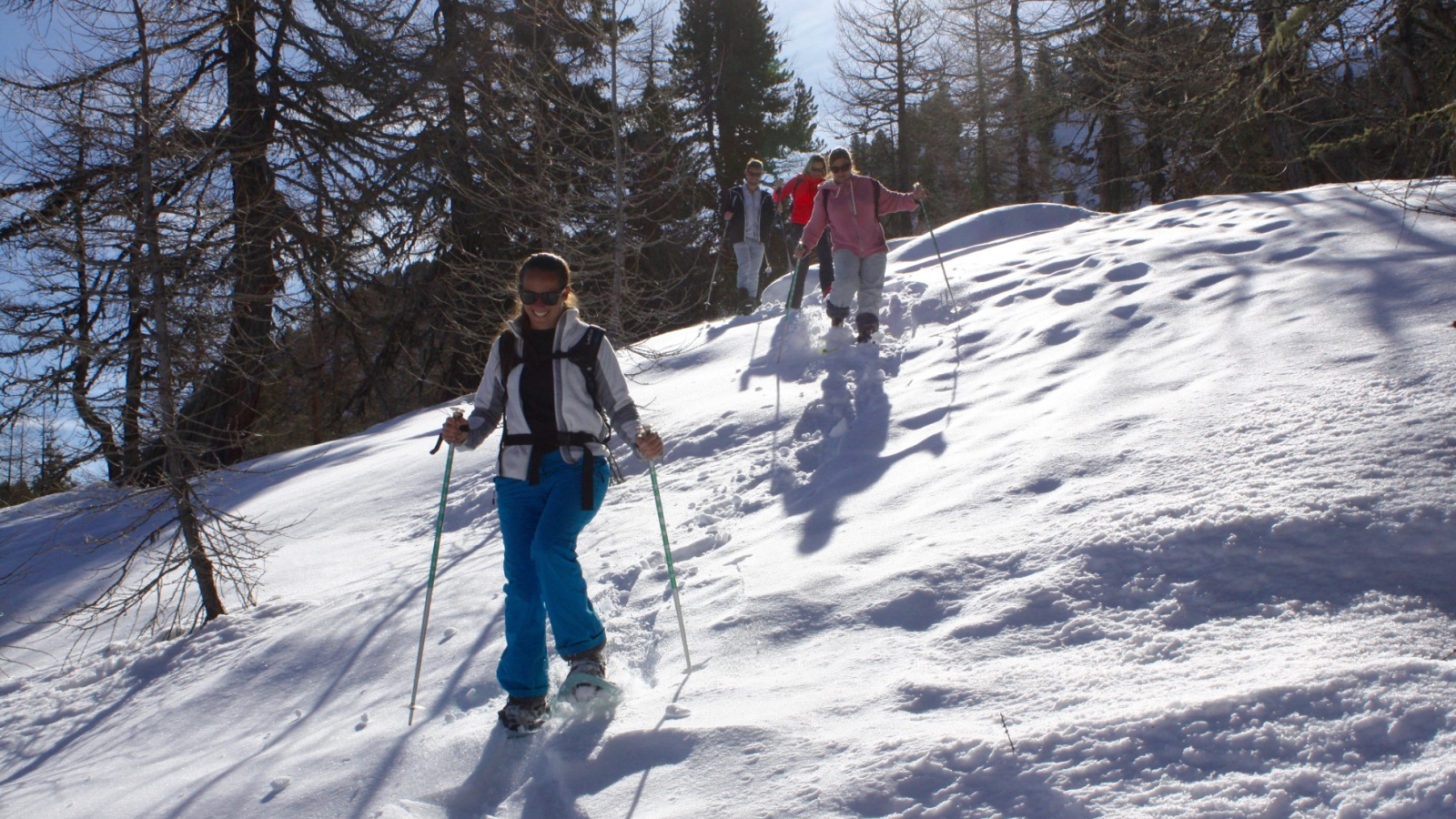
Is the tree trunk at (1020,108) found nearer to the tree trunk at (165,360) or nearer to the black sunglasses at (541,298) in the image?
the tree trunk at (165,360)

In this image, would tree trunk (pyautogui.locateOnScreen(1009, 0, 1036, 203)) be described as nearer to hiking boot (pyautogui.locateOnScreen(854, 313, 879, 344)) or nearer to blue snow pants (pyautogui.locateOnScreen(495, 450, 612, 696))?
hiking boot (pyautogui.locateOnScreen(854, 313, 879, 344))

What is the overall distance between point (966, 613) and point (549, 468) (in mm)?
1750

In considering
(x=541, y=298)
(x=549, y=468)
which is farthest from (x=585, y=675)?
(x=541, y=298)

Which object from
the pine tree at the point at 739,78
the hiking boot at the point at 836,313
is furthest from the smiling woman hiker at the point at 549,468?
the pine tree at the point at 739,78

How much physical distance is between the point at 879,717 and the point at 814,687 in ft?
1.20

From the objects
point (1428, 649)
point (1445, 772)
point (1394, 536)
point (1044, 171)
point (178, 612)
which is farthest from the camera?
point (1044, 171)

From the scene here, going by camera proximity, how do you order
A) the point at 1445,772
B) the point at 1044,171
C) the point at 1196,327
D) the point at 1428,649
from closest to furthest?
the point at 1445,772 → the point at 1428,649 → the point at 1196,327 → the point at 1044,171

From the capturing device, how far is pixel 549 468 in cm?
351

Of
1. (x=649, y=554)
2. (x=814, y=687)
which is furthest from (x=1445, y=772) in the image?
(x=649, y=554)

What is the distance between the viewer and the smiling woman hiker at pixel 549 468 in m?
3.42

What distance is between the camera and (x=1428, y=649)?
2.63 metres

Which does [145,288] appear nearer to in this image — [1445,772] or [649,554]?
[649,554]

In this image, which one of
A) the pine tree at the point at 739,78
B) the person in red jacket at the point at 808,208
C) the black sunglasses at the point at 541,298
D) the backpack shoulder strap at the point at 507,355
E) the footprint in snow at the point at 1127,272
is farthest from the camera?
the pine tree at the point at 739,78

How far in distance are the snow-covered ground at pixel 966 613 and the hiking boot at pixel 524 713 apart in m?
0.07
